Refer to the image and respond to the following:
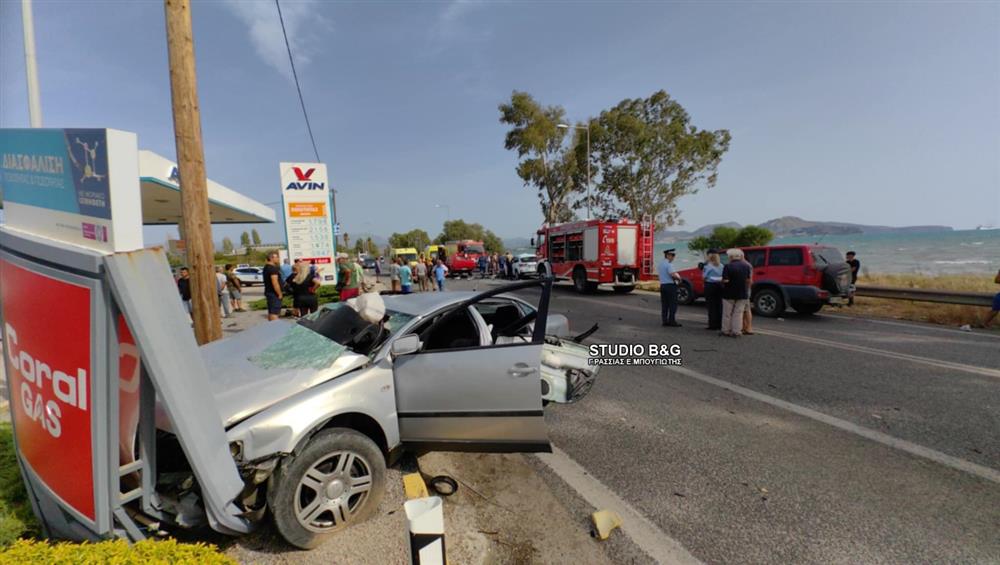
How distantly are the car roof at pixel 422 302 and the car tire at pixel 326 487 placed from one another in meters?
1.06

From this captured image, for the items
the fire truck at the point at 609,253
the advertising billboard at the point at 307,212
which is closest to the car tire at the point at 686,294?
the fire truck at the point at 609,253

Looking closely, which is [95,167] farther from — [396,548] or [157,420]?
[396,548]

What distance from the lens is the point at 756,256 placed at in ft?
32.7

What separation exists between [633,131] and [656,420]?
21.8 meters

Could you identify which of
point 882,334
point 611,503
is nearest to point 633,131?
point 882,334

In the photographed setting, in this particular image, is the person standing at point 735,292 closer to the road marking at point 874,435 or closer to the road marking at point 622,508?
the road marking at point 874,435

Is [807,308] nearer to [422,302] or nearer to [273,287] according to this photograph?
[422,302]

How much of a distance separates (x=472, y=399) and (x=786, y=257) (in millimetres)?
9688

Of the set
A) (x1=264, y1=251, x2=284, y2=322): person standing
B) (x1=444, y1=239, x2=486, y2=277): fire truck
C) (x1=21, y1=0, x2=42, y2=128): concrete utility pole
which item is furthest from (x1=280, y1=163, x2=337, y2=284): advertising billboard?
(x1=444, y1=239, x2=486, y2=277): fire truck

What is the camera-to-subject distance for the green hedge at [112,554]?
158 centimetres

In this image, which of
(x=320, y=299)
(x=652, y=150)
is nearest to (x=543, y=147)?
(x=652, y=150)

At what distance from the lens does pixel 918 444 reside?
347cm

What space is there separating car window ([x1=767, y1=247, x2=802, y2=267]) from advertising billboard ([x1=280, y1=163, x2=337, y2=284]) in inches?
493

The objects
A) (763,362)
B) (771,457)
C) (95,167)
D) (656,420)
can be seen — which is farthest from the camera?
(763,362)
